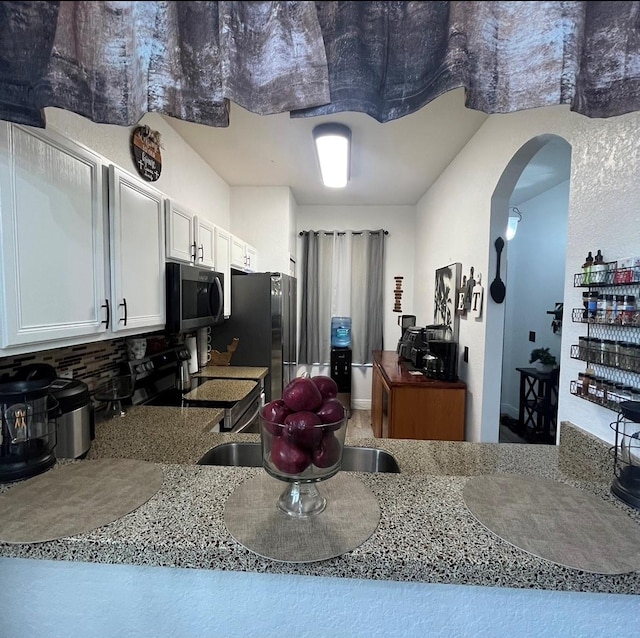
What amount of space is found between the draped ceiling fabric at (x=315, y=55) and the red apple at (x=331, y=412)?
57cm

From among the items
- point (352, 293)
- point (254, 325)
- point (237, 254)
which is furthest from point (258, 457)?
point (352, 293)

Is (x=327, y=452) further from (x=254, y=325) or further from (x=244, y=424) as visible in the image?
(x=254, y=325)

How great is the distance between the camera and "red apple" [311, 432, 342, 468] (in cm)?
71

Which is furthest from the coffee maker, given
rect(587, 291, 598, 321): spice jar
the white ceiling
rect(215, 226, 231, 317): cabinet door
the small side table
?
rect(215, 226, 231, 317): cabinet door

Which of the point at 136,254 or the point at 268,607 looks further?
the point at 136,254

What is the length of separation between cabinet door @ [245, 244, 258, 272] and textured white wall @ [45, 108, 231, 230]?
44 cm

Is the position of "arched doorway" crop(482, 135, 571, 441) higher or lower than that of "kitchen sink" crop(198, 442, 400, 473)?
higher

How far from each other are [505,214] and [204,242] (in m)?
1.99

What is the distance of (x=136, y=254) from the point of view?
1.50 metres

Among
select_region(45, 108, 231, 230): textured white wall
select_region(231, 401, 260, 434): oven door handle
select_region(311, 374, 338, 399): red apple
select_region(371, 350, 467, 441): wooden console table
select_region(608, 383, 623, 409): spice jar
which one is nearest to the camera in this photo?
select_region(311, 374, 338, 399): red apple

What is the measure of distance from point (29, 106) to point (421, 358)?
2.88 meters

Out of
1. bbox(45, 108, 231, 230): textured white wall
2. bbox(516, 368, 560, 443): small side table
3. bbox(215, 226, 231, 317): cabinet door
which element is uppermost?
bbox(45, 108, 231, 230): textured white wall

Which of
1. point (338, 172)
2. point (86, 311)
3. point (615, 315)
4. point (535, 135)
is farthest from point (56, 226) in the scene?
point (338, 172)

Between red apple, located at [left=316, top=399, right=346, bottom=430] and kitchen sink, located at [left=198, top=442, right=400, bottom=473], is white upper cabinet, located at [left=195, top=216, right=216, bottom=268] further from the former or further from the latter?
red apple, located at [left=316, top=399, right=346, bottom=430]
